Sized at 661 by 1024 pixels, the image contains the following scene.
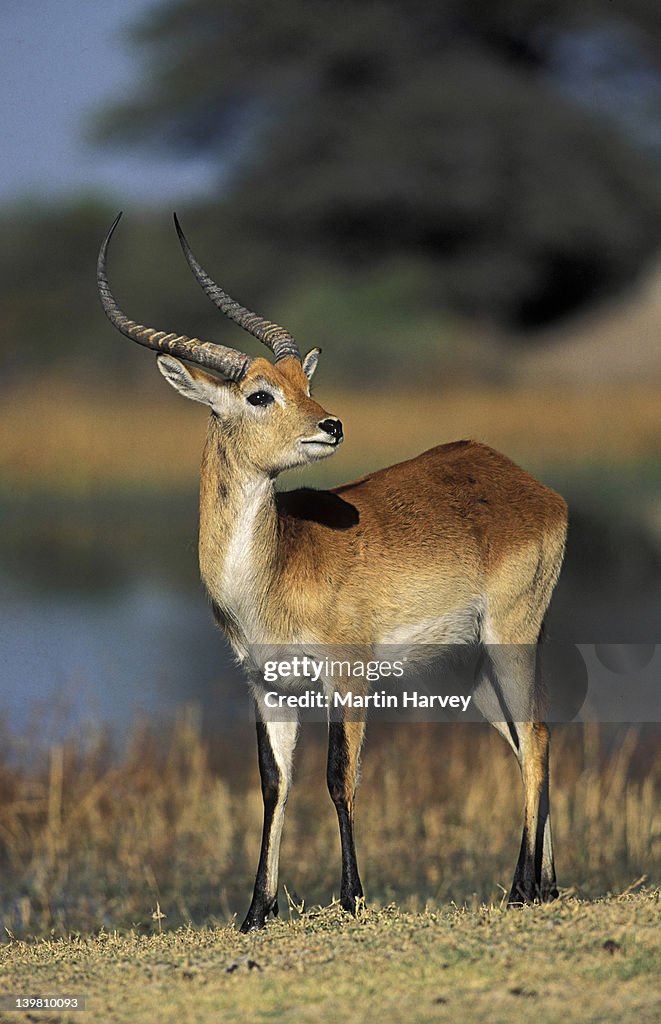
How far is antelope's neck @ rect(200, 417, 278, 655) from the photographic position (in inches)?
279

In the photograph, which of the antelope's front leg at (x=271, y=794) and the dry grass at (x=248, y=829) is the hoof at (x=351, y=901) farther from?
the dry grass at (x=248, y=829)

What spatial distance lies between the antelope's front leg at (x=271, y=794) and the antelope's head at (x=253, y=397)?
1188 millimetres

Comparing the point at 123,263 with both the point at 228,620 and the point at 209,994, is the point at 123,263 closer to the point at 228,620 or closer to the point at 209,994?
the point at 228,620

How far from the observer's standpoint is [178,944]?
660cm

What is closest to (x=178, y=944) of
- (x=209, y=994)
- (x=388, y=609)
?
(x=209, y=994)

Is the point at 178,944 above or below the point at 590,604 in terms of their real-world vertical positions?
below

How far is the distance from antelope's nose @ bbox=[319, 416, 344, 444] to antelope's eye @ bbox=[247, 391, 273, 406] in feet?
Result: 0.95

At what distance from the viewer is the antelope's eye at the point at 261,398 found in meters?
6.98

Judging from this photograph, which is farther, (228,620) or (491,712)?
(491,712)

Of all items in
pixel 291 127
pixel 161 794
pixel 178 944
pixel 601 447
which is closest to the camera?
pixel 178 944

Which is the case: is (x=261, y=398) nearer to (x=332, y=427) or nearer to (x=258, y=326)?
(x=332, y=427)

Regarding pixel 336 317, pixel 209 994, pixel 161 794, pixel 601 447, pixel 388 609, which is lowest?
pixel 209 994

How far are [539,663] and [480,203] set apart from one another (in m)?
21.2

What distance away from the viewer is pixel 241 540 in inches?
280
